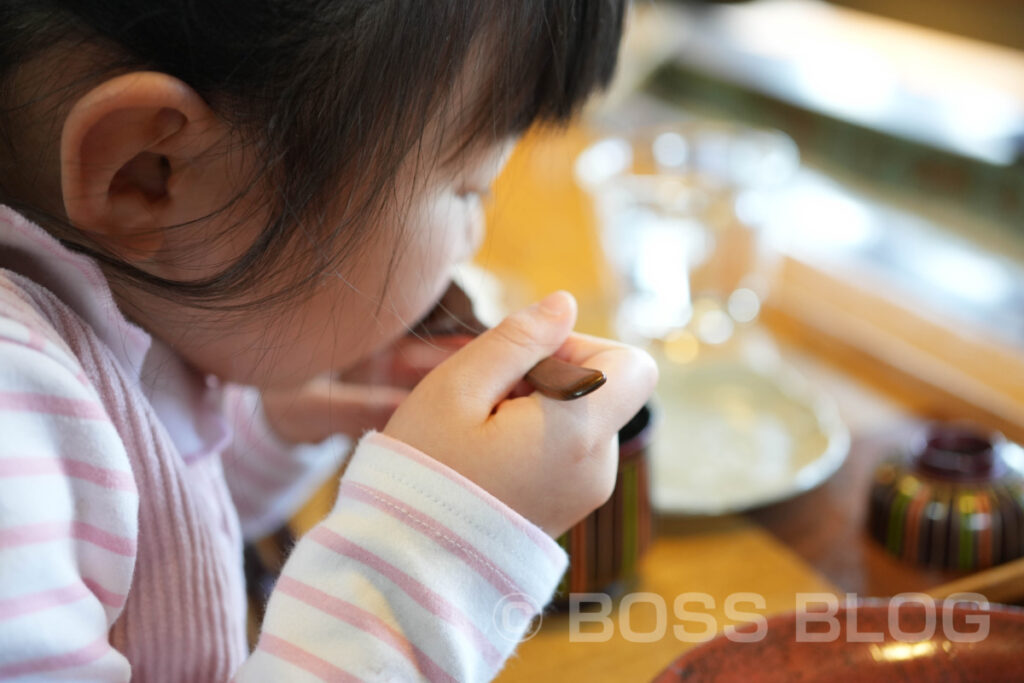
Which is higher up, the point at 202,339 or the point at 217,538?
the point at 202,339

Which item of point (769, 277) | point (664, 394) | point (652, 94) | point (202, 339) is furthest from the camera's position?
point (652, 94)

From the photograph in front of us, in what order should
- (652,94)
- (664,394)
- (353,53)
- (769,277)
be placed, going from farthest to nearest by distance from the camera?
1. (652,94)
2. (769,277)
3. (664,394)
4. (353,53)

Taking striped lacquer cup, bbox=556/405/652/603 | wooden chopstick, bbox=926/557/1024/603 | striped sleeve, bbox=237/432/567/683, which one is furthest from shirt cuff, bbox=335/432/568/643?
wooden chopstick, bbox=926/557/1024/603

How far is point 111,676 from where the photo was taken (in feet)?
1.38

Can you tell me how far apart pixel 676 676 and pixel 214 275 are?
0.26m

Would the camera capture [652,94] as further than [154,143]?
Yes

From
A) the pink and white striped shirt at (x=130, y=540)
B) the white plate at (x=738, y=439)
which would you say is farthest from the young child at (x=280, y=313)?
the white plate at (x=738, y=439)

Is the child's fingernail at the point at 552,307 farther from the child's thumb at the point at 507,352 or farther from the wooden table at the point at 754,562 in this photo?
the wooden table at the point at 754,562

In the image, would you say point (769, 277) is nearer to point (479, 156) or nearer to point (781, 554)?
point (781, 554)

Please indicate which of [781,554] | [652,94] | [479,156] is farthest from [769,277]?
[652,94]

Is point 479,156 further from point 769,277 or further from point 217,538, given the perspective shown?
point 769,277

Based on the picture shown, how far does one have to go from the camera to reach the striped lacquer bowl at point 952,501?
58cm

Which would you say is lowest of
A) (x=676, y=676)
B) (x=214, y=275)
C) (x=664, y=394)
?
(x=664, y=394)

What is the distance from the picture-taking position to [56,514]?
399 millimetres
